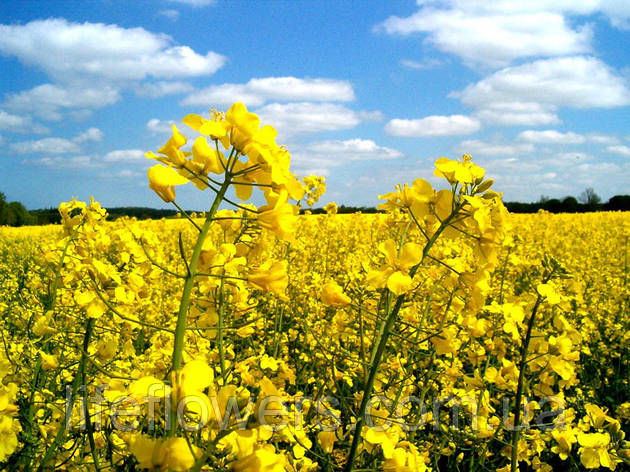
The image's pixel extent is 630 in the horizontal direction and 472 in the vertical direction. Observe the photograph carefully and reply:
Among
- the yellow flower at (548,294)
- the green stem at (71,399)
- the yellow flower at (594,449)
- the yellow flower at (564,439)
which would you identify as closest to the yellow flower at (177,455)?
the green stem at (71,399)

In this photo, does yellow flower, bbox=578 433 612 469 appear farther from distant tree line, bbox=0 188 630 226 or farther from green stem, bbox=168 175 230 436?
distant tree line, bbox=0 188 630 226

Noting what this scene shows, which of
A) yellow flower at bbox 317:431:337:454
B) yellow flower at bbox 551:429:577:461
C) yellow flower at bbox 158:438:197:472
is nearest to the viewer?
yellow flower at bbox 158:438:197:472

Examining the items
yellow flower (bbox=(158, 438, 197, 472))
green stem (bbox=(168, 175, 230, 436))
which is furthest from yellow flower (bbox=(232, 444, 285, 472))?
green stem (bbox=(168, 175, 230, 436))

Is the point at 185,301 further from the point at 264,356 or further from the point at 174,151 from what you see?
the point at 264,356

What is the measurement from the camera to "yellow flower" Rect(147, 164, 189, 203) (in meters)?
1.02

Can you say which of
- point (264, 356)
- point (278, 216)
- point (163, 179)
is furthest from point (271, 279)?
point (264, 356)

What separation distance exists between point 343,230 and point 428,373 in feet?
22.5

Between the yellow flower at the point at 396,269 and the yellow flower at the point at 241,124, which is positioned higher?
the yellow flower at the point at 241,124

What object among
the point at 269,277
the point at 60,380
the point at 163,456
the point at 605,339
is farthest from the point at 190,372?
the point at 605,339

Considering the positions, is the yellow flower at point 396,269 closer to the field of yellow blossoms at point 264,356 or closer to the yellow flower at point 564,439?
the field of yellow blossoms at point 264,356

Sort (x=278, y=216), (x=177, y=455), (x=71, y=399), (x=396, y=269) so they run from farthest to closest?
(x=71, y=399) → (x=396, y=269) → (x=278, y=216) → (x=177, y=455)

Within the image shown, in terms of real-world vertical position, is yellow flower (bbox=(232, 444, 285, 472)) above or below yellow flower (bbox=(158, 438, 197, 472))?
below

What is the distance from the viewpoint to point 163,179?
1.02 m

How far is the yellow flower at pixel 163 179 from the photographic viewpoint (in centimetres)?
102
